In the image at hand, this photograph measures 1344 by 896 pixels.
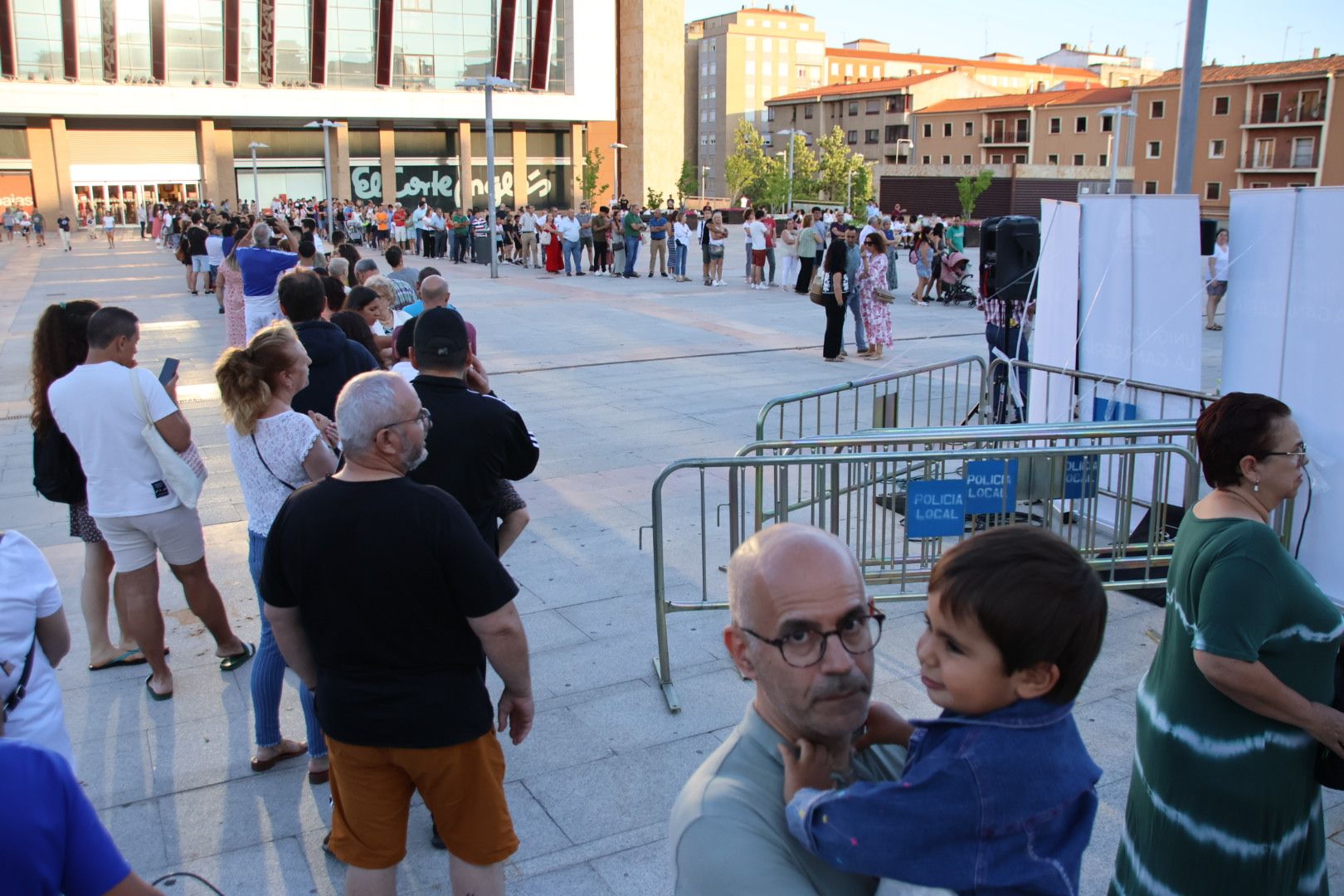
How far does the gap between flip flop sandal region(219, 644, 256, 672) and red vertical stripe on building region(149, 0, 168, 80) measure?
5629cm

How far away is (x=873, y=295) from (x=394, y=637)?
12638 millimetres

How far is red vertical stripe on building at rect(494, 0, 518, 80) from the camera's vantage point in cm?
5791

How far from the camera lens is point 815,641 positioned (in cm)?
157

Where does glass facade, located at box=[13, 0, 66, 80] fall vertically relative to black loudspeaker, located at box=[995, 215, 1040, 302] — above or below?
above

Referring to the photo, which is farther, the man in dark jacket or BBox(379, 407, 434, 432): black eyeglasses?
the man in dark jacket

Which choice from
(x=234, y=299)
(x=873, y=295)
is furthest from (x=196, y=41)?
(x=873, y=295)

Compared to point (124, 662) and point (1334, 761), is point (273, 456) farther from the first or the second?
point (1334, 761)

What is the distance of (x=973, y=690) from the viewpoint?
154cm

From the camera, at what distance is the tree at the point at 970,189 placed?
209ft

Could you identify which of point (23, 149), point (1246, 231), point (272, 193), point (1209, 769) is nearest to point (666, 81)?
point (272, 193)

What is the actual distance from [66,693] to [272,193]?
58.9m

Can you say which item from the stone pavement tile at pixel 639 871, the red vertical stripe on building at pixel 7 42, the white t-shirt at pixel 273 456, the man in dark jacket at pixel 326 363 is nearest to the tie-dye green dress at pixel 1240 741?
the stone pavement tile at pixel 639 871

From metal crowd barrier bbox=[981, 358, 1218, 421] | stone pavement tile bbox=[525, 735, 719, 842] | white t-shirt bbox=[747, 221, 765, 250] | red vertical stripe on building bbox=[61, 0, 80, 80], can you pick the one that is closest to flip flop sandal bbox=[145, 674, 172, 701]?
stone pavement tile bbox=[525, 735, 719, 842]

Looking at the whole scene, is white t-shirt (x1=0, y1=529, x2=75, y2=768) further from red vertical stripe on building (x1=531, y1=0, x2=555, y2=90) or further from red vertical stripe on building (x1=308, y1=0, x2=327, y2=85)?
red vertical stripe on building (x1=531, y1=0, x2=555, y2=90)
